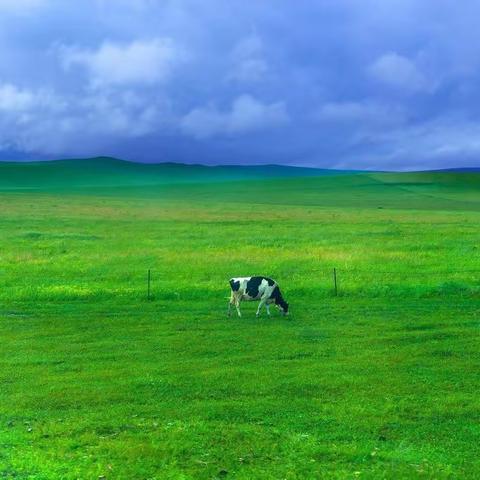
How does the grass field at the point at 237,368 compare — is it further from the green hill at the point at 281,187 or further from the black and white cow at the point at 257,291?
the green hill at the point at 281,187

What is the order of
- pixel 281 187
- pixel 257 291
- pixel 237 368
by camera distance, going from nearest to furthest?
1. pixel 237 368
2. pixel 257 291
3. pixel 281 187

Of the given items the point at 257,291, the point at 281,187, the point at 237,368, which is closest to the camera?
the point at 237,368

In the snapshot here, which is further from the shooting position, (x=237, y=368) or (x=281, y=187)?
(x=281, y=187)

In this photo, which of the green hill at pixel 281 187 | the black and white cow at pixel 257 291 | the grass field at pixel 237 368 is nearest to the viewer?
the grass field at pixel 237 368

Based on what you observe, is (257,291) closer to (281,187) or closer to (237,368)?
(237,368)

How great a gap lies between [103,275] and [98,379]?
1943cm

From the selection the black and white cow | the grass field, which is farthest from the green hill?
the black and white cow

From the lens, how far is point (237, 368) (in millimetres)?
17875

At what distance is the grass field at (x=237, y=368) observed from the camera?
1227 centimetres

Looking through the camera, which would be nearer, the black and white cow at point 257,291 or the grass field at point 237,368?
the grass field at point 237,368

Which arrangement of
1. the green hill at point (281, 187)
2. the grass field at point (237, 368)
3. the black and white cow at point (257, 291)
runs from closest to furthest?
1. the grass field at point (237, 368)
2. the black and white cow at point (257, 291)
3. the green hill at point (281, 187)

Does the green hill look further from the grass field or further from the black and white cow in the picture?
the black and white cow

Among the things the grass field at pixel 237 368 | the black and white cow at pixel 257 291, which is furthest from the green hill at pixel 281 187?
the black and white cow at pixel 257 291

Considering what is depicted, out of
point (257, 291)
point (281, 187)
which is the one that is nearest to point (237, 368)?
point (257, 291)
